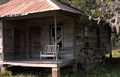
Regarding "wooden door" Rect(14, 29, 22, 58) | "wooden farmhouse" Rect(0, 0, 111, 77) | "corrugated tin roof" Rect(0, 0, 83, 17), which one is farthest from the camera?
"wooden door" Rect(14, 29, 22, 58)

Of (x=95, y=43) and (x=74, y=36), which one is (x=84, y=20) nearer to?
(x=74, y=36)

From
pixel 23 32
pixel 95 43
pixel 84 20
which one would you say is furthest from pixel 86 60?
pixel 23 32

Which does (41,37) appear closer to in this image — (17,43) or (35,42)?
(35,42)

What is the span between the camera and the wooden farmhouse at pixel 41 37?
28.2ft

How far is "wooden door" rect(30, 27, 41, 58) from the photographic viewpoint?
10.2m

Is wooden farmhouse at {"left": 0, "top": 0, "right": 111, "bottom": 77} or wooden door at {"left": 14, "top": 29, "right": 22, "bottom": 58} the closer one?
wooden farmhouse at {"left": 0, "top": 0, "right": 111, "bottom": 77}

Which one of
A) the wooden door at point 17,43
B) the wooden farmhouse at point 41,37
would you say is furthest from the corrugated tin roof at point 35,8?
the wooden door at point 17,43

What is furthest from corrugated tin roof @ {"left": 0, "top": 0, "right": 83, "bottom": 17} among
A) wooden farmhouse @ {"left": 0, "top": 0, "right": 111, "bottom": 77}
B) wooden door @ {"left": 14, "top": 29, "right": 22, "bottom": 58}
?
wooden door @ {"left": 14, "top": 29, "right": 22, "bottom": 58}

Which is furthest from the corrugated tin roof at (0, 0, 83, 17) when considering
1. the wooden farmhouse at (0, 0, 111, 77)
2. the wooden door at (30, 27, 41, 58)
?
the wooden door at (30, 27, 41, 58)

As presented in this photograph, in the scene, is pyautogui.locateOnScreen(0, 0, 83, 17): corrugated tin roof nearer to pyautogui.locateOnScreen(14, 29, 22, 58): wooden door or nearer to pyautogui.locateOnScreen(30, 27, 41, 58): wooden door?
pyautogui.locateOnScreen(14, 29, 22, 58): wooden door

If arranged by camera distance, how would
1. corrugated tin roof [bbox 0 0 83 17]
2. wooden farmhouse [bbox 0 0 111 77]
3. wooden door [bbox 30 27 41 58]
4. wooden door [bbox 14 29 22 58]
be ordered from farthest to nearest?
wooden door [bbox 30 27 41 58], wooden door [bbox 14 29 22 58], wooden farmhouse [bbox 0 0 111 77], corrugated tin roof [bbox 0 0 83 17]

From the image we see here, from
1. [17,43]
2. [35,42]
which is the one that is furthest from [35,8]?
A: [17,43]

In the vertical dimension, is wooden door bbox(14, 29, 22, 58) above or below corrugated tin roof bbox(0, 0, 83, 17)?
below

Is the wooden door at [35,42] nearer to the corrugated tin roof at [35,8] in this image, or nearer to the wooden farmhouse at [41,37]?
the wooden farmhouse at [41,37]
